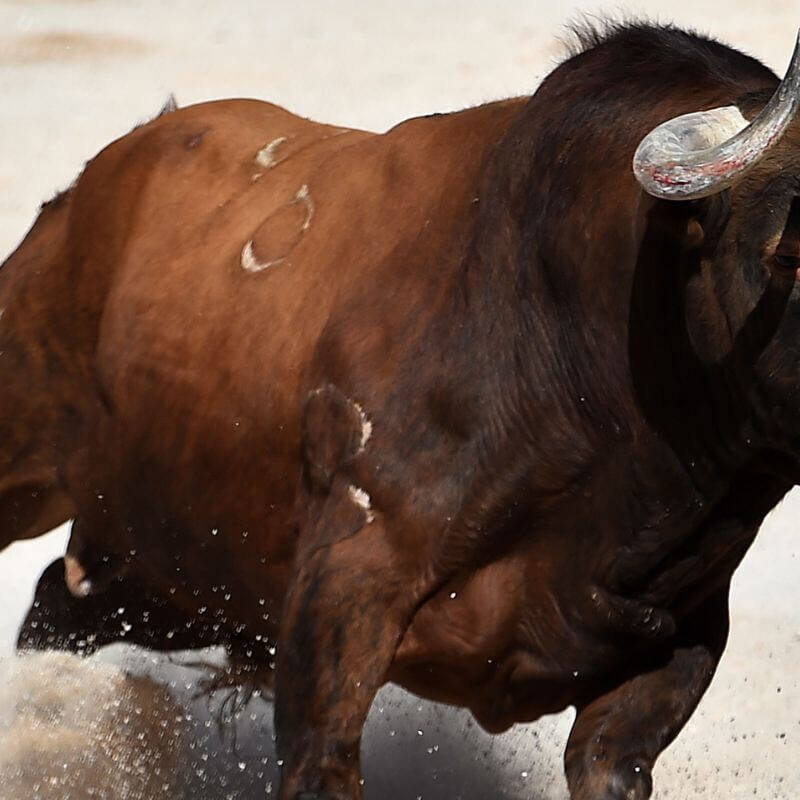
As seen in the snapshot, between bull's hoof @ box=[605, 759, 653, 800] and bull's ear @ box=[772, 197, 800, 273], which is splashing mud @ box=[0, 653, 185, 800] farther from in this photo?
bull's ear @ box=[772, 197, 800, 273]

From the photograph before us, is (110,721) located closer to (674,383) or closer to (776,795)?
(776,795)

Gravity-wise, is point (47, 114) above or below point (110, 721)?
above

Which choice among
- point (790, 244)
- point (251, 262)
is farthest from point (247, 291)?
point (790, 244)

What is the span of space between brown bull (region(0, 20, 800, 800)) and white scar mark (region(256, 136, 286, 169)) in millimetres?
159

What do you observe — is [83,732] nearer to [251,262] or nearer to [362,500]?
[251,262]

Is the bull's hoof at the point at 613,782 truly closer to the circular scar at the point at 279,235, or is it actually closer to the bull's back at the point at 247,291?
the bull's back at the point at 247,291

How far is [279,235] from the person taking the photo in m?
3.91

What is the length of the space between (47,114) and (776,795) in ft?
18.7

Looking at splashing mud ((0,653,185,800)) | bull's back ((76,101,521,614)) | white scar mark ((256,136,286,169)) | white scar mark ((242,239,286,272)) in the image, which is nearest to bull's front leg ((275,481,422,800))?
bull's back ((76,101,521,614))

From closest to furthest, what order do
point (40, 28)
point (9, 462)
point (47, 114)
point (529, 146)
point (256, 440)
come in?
1. point (529, 146)
2. point (256, 440)
3. point (9, 462)
4. point (47, 114)
5. point (40, 28)

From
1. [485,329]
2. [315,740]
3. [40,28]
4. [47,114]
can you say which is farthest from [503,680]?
[40,28]

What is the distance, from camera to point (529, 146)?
3.48 m

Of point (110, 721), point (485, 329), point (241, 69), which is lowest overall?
point (110, 721)

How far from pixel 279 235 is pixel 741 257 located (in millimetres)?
1107
